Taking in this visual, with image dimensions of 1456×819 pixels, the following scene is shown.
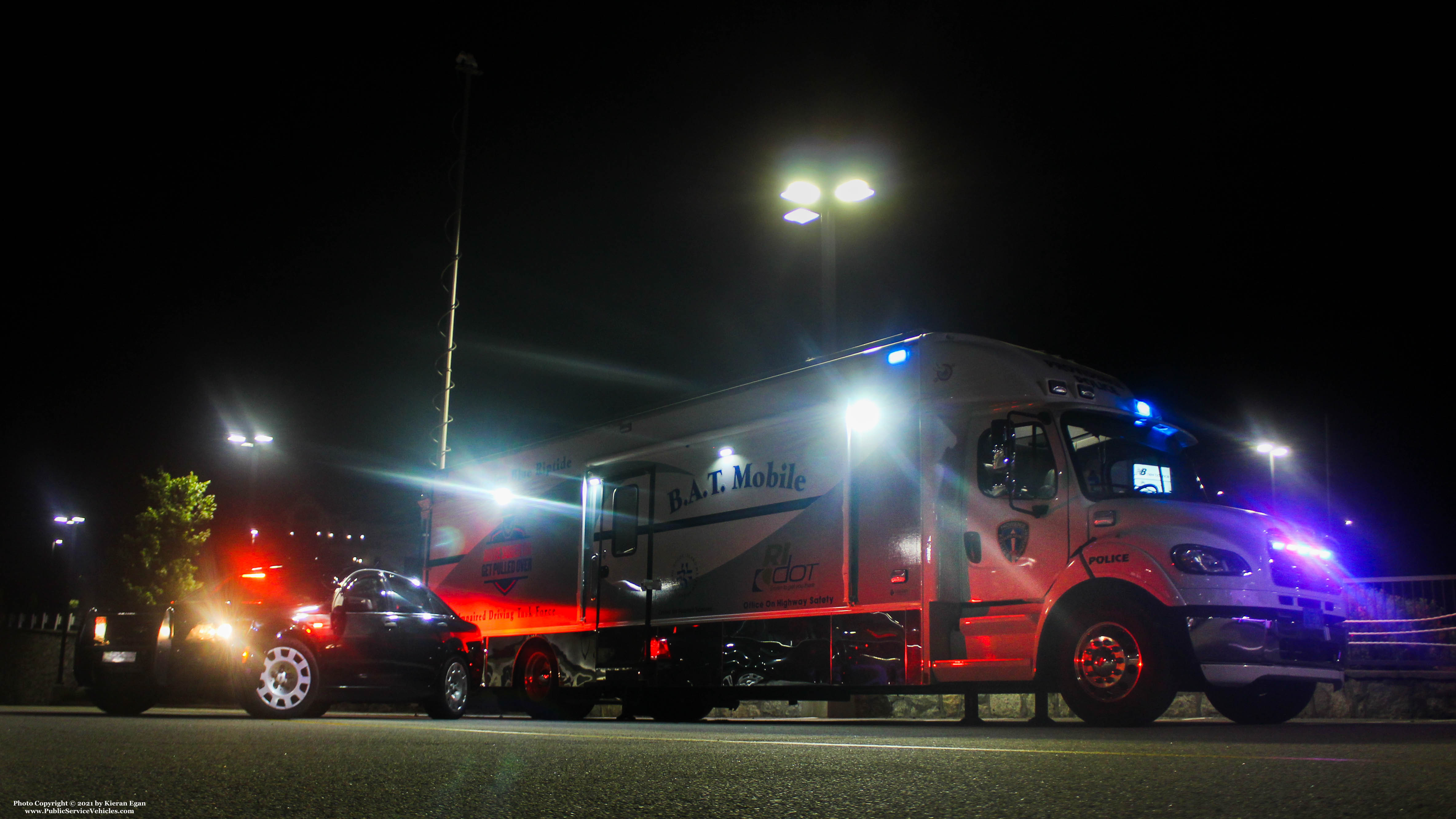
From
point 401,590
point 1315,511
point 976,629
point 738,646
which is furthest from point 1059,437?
point 1315,511

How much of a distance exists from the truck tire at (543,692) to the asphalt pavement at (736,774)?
5.79 metres

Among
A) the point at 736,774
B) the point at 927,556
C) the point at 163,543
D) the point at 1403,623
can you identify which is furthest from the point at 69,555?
the point at 736,774

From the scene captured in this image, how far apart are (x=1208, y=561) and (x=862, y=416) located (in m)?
3.26

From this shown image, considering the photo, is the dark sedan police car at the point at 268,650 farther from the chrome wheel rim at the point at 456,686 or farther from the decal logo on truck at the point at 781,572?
the decal logo on truck at the point at 781,572

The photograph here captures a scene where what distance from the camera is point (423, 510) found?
56.5 feet

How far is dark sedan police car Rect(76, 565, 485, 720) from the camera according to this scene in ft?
37.2

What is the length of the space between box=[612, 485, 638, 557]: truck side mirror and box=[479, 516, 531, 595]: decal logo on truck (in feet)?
5.55

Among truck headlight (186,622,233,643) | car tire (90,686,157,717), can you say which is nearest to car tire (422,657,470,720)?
truck headlight (186,622,233,643)

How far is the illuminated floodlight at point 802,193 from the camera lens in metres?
12.8

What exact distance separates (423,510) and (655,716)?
557 centimetres

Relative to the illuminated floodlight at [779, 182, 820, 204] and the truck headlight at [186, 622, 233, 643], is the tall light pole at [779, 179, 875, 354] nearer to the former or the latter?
the illuminated floodlight at [779, 182, 820, 204]

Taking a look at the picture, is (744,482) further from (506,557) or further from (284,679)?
(284,679)

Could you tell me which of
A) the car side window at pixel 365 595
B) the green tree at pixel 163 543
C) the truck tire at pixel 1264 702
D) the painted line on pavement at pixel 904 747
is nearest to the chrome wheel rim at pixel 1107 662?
the truck tire at pixel 1264 702

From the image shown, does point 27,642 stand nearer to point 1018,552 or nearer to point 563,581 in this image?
point 563,581
